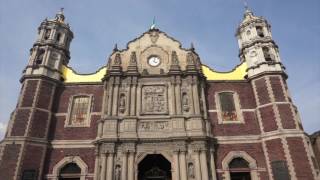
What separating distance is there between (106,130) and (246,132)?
10306mm

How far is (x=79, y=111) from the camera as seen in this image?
2419 centimetres

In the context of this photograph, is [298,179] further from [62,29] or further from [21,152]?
[62,29]

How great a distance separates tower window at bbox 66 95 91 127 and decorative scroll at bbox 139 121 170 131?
4.37 metres

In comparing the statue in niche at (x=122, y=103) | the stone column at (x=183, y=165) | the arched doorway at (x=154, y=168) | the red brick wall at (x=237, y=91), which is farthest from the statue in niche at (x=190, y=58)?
the arched doorway at (x=154, y=168)

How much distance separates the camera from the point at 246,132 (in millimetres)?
23109

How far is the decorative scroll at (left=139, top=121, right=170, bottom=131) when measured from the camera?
2232 centimetres

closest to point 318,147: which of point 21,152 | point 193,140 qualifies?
point 193,140

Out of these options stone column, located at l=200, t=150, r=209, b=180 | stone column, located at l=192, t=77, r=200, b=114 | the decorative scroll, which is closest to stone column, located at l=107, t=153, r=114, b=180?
the decorative scroll

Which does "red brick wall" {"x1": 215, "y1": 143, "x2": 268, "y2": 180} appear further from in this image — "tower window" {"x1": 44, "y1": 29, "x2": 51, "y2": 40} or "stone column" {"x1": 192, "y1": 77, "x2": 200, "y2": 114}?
"tower window" {"x1": 44, "y1": 29, "x2": 51, "y2": 40}

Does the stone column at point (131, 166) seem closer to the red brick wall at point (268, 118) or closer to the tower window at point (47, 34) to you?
the red brick wall at point (268, 118)

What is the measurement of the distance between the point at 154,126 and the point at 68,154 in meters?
6.46

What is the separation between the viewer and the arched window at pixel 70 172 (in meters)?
21.5

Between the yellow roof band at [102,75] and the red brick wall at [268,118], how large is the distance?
13.3ft

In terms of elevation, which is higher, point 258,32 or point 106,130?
point 258,32
